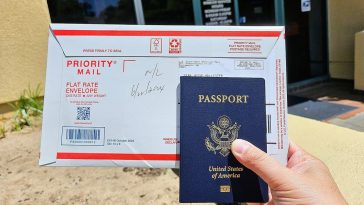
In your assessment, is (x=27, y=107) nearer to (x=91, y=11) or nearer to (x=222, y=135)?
(x=91, y=11)

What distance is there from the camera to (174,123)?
4.85 feet

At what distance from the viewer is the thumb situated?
1.33 m

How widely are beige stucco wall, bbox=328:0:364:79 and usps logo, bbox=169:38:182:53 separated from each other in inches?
215

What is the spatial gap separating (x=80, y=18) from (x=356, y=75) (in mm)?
4294

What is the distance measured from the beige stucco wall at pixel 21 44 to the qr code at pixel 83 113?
3.47 metres

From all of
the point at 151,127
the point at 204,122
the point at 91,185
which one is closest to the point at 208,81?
the point at 204,122

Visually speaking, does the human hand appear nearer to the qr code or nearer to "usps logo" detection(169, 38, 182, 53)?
"usps logo" detection(169, 38, 182, 53)

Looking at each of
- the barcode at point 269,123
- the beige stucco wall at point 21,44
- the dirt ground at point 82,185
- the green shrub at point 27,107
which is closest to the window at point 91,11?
the beige stucco wall at point 21,44

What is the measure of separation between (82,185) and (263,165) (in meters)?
2.14

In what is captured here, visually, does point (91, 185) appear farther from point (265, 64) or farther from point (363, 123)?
point (363, 123)

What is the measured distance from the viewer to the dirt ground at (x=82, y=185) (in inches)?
111

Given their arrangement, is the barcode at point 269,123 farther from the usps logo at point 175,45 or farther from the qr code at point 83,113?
the qr code at point 83,113

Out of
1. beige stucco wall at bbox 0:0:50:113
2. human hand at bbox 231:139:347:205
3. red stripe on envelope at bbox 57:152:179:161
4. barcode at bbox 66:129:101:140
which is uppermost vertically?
beige stucco wall at bbox 0:0:50:113

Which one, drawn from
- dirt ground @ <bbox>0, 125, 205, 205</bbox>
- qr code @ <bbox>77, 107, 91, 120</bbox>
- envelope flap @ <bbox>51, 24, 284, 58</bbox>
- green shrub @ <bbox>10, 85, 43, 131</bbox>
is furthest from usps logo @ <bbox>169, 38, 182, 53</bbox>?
green shrub @ <bbox>10, 85, 43, 131</bbox>
